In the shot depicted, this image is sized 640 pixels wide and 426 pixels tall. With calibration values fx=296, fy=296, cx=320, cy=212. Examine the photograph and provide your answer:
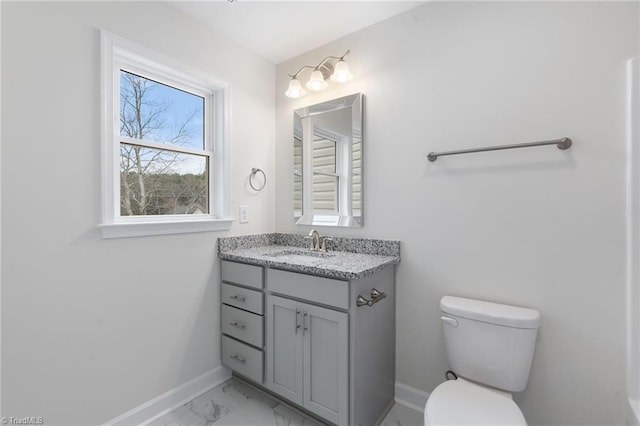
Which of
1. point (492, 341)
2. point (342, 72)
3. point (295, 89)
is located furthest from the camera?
point (295, 89)

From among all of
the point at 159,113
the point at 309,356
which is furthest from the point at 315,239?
the point at 159,113

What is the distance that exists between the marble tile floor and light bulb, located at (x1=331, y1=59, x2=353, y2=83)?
209 cm

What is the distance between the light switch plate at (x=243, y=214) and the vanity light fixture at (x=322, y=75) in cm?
Answer: 90

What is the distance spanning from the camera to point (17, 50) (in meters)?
1.25

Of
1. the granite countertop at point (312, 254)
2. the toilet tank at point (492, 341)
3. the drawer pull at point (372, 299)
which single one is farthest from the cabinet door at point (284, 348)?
the toilet tank at point (492, 341)

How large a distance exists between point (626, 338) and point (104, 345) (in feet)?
7.98

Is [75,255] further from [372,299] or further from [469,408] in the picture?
[469,408]

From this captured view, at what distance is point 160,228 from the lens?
1721 mm

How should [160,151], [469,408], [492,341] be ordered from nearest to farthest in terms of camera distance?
[469,408], [492,341], [160,151]

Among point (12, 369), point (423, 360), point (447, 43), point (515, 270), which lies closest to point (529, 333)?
point (515, 270)

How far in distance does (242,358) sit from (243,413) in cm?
30

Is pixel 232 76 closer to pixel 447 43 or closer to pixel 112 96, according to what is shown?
pixel 112 96

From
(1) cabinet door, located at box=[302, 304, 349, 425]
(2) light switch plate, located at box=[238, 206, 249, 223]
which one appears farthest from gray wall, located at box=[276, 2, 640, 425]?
(2) light switch plate, located at box=[238, 206, 249, 223]

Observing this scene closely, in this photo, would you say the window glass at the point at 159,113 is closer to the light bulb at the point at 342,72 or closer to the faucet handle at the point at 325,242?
the light bulb at the point at 342,72
